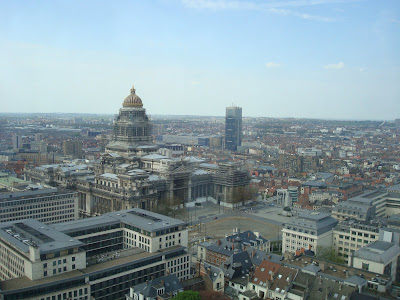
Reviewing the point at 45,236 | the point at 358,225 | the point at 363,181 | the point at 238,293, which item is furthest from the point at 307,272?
the point at 363,181

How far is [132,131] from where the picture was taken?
11381 centimetres

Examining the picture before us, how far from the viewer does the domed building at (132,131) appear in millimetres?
111650

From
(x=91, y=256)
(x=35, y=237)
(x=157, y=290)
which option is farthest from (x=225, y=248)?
(x=35, y=237)

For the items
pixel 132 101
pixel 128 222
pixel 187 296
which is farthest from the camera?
pixel 132 101

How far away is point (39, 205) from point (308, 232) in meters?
47.2

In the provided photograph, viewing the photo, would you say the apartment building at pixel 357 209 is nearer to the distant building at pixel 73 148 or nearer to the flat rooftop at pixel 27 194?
the flat rooftop at pixel 27 194

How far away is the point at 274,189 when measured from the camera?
119 m

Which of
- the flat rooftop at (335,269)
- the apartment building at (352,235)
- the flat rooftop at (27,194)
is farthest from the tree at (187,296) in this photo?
the flat rooftop at (27,194)

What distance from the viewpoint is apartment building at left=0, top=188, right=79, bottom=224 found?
2864 inches

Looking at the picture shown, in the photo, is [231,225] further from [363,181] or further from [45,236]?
[363,181]

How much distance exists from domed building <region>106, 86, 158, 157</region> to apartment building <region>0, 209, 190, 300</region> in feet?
170

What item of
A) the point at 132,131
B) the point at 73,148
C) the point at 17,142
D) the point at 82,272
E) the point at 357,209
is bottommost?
the point at 82,272

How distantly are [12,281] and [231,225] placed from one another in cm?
4859

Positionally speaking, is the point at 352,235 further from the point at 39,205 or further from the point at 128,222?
the point at 39,205
